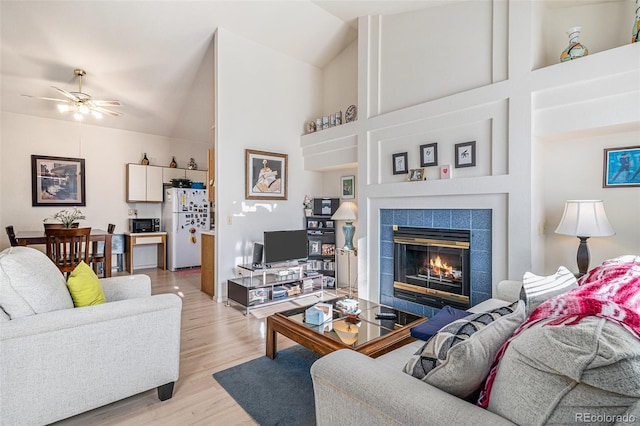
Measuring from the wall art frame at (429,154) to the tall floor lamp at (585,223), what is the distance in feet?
4.06

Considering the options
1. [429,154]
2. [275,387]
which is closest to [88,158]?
[275,387]

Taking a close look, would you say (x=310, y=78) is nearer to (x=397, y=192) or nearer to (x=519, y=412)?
(x=397, y=192)

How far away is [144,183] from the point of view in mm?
6141

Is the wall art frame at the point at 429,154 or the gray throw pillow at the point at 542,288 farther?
the wall art frame at the point at 429,154

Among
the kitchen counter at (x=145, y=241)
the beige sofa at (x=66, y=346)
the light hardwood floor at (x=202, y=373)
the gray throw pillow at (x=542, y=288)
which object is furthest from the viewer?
the kitchen counter at (x=145, y=241)

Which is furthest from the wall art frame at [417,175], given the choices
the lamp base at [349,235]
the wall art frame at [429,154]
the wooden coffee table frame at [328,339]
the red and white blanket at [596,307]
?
the red and white blanket at [596,307]

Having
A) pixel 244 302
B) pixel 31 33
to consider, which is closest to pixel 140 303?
pixel 244 302

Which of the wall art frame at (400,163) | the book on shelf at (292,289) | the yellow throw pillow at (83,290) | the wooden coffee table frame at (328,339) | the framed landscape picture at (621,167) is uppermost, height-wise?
the wall art frame at (400,163)

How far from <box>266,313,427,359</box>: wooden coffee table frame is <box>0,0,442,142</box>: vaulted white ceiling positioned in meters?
3.34

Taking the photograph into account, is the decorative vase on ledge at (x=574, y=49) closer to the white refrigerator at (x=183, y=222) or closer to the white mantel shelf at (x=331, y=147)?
the white mantel shelf at (x=331, y=147)

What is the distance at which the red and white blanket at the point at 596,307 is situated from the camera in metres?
0.77

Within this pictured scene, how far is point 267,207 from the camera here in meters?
4.54

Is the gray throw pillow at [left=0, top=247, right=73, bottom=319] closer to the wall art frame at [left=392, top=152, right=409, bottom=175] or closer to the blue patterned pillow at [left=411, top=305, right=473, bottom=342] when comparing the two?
the blue patterned pillow at [left=411, top=305, right=473, bottom=342]

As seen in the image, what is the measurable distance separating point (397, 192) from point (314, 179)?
186 cm
